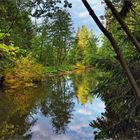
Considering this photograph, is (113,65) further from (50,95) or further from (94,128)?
(50,95)

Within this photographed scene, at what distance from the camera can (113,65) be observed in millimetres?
13789

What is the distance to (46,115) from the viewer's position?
81.6ft

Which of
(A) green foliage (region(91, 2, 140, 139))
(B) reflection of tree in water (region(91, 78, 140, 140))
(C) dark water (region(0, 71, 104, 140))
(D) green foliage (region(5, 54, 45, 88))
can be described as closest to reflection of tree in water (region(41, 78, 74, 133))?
(C) dark water (region(0, 71, 104, 140))

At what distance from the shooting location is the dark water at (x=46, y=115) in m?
19.1

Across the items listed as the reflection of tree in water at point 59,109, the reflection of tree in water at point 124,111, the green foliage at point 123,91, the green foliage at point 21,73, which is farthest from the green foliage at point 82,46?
the reflection of tree in water at point 124,111

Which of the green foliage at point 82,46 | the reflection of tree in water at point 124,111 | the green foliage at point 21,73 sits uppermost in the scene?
the green foliage at point 82,46

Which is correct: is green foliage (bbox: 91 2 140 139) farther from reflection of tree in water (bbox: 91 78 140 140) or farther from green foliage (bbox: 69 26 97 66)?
green foliage (bbox: 69 26 97 66)

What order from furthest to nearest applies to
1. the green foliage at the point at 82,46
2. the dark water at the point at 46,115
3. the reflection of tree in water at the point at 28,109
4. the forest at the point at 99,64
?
the green foliage at the point at 82,46
the reflection of tree in water at the point at 28,109
the dark water at the point at 46,115
the forest at the point at 99,64

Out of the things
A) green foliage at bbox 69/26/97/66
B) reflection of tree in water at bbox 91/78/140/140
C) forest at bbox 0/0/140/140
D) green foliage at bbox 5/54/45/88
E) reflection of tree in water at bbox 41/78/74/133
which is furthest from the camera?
green foliage at bbox 69/26/97/66

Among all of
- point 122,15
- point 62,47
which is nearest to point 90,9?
point 122,15

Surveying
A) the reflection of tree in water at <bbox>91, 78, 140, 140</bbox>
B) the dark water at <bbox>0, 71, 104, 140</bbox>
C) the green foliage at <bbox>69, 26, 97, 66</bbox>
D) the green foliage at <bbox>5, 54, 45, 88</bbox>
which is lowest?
the reflection of tree in water at <bbox>91, 78, 140, 140</bbox>

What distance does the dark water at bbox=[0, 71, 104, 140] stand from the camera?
62.6 feet

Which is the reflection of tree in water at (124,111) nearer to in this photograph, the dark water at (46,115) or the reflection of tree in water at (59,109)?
the dark water at (46,115)

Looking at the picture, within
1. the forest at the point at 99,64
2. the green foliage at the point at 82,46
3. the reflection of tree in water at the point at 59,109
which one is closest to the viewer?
the forest at the point at 99,64
